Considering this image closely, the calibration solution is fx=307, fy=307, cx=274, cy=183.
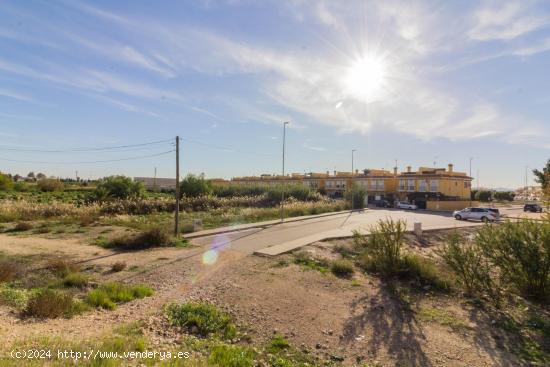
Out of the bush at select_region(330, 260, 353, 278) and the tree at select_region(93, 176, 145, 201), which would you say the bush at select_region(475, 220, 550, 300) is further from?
the tree at select_region(93, 176, 145, 201)

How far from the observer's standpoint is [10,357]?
4414mm

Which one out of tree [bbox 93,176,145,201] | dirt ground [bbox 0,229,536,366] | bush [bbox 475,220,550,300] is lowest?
dirt ground [bbox 0,229,536,366]

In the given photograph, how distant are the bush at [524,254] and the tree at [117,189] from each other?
105ft

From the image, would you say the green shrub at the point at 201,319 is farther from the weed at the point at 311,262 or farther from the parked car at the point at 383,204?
the parked car at the point at 383,204

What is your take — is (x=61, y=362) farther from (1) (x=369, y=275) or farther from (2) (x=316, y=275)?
(1) (x=369, y=275)

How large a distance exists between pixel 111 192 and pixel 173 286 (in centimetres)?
2945

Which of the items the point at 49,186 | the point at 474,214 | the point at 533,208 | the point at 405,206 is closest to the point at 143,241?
the point at 474,214

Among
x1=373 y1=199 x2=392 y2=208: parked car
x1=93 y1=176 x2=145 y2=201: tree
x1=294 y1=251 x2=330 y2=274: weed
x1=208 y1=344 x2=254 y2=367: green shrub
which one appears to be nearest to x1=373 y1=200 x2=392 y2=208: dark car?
x1=373 y1=199 x2=392 y2=208: parked car

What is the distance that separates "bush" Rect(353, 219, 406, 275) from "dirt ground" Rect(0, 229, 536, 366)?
2.42 ft

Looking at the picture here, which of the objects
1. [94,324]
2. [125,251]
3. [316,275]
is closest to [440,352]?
[316,275]

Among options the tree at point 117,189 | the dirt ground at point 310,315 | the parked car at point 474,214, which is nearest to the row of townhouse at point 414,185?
the parked car at point 474,214

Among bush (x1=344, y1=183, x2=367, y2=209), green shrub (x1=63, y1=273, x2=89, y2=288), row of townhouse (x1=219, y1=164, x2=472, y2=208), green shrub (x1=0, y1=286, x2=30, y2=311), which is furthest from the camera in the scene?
row of townhouse (x1=219, y1=164, x2=472, y2=208)

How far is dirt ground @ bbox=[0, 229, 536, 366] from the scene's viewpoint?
6.08 metres

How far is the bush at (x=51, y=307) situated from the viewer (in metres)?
6.62
